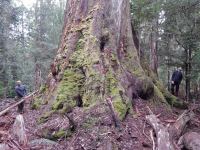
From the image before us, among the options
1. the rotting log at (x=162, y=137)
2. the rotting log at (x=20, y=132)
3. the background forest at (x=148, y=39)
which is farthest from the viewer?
the background forest at (x=148, y=39)

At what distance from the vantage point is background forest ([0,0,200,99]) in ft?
47.6

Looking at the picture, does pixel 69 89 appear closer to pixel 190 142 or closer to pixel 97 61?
pixel 97 61

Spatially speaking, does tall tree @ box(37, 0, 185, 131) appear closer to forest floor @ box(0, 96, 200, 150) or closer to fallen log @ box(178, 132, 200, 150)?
forest floor @ box(0, 96, 200, 150)

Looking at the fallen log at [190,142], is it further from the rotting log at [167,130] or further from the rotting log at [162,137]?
the rotting log at [162,137]

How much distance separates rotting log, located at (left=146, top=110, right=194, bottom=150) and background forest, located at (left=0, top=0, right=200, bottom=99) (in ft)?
12.5

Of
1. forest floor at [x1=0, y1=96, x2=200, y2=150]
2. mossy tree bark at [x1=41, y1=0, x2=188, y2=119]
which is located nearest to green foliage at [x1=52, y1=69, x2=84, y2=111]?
mossy tree bark at [x1=41, y1=0, x2=188, y2=119]

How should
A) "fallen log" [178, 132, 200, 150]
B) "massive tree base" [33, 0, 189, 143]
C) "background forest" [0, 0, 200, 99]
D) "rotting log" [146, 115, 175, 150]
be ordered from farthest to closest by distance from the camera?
1. "background forest" [0, 0, 200, 99]
2. "massive tree base" [33, 0, 189, 143]
3. "fallen log" [178, 132, 200, 150]
4. "rotting log" [146, 115, 175, 150]

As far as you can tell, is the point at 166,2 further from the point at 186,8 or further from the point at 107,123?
the point at 107,123

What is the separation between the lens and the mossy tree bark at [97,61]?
8016 millimetres

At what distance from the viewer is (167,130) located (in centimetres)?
694

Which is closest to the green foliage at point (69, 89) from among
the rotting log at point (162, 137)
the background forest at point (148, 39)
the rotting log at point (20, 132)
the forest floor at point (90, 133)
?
the forest floor at point (90, 133)

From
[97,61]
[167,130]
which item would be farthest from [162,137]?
Answer: [97,61]

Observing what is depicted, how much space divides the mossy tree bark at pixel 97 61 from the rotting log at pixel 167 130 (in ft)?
2.65

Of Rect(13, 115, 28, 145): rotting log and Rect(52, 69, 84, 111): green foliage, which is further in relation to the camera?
Rect(52, 69, 84, 111): green foliage
